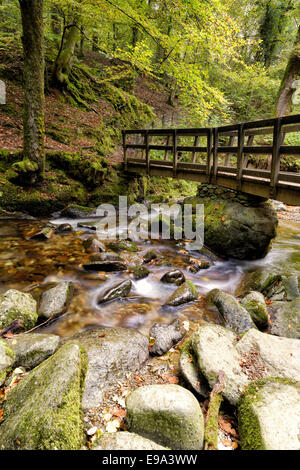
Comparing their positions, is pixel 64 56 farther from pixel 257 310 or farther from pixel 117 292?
pixel 257 310

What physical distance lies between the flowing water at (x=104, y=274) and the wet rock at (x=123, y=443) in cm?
199

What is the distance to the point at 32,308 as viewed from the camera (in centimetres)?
359

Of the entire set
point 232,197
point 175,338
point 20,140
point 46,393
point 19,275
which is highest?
point 20,140

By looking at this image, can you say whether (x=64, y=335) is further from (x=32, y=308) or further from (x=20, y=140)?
(x=20, y=140)

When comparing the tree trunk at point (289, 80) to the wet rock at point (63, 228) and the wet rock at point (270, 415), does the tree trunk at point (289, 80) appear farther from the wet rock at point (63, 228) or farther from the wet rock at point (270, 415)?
the wet rock at point (270, 415)

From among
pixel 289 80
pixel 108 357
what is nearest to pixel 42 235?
pixel 108 357

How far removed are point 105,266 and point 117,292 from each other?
1.08 meters

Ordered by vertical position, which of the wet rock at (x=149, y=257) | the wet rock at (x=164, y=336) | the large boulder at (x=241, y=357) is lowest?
the wet rock at (x=164, y=336)

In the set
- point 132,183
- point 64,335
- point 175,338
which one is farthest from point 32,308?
point 132,183

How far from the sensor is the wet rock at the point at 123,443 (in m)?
1.72

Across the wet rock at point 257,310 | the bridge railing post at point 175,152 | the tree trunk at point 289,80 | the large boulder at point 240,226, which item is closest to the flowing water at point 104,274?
the large boulder at point 240,226

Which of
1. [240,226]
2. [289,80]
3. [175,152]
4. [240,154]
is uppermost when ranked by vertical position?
[289,80]

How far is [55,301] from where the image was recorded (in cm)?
388
